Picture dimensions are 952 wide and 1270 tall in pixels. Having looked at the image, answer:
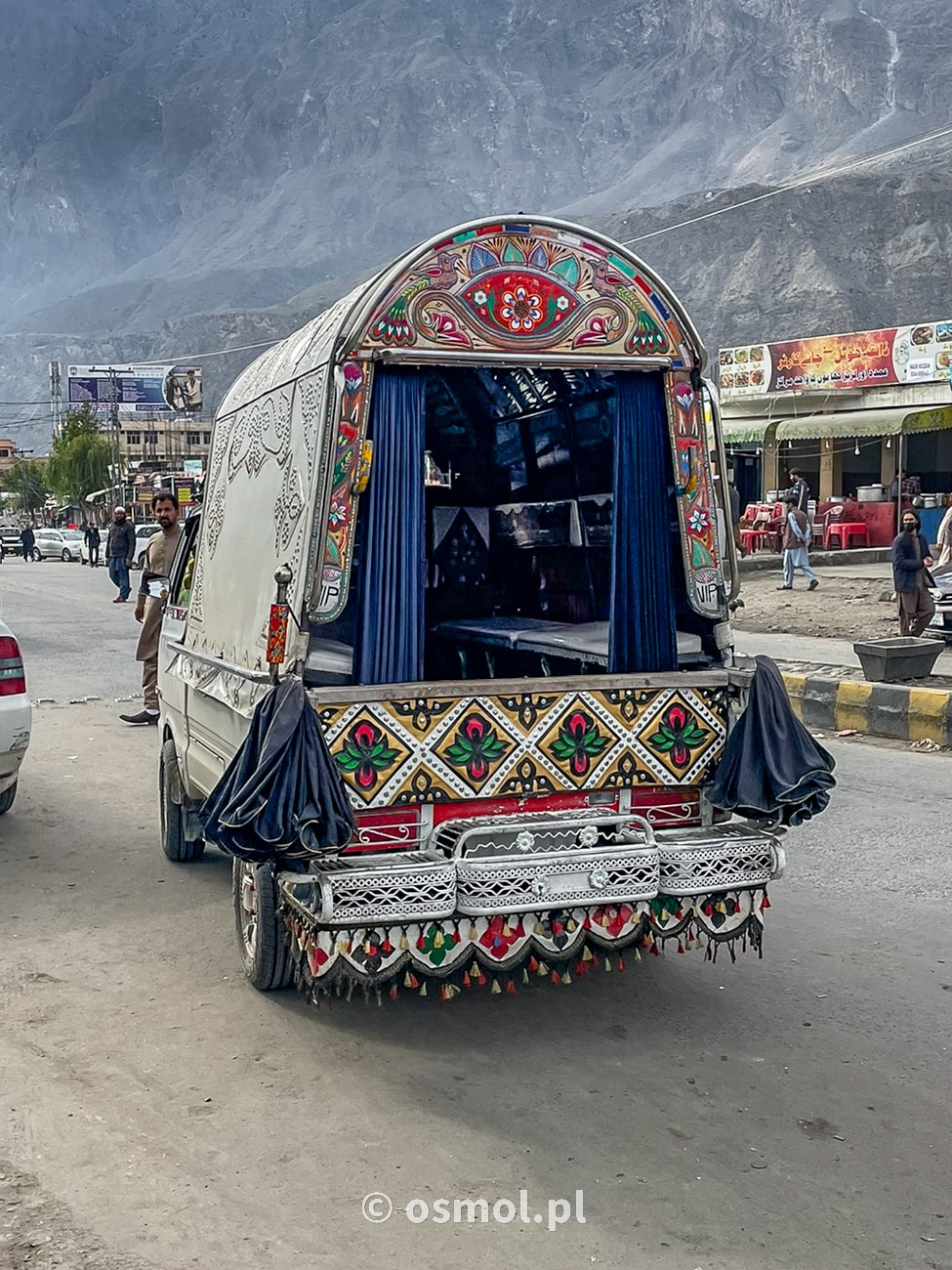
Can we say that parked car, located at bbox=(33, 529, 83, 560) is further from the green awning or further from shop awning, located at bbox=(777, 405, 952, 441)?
the green awning

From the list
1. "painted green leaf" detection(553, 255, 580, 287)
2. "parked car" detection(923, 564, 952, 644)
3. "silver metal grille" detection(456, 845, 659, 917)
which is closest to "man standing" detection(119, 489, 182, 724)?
"painted green leaf" detection(553, 255, 580, 287)

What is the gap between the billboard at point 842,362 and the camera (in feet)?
97.3

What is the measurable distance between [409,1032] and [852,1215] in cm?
174

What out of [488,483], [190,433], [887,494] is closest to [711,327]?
[190,433]

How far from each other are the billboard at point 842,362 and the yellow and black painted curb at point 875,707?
1949cm

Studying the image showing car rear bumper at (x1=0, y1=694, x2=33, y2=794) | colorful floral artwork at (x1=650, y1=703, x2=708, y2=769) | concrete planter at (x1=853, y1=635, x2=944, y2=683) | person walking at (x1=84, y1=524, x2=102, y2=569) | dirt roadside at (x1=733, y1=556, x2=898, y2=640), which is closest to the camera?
colorful floral artwork at (x1=650, y1=703, x2=708, y2=769)

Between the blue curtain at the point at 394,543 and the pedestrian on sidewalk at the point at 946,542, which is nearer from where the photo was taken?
the blue curtain at the point at 394,543

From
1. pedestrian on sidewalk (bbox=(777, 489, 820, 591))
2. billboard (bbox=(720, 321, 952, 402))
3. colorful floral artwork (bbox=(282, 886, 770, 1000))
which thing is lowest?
colorful floral artwork (bbox=(282, 886, 770, 1000))

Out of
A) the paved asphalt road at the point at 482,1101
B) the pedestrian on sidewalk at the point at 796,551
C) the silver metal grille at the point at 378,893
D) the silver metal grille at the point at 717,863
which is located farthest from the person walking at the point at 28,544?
the silver metal grille at the point at 717,863

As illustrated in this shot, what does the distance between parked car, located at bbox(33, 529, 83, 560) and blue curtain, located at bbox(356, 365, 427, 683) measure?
4869cm

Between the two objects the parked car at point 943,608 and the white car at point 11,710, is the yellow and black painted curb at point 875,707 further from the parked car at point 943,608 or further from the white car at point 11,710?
the white car at point 11,710

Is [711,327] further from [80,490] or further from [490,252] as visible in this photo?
[490,252]

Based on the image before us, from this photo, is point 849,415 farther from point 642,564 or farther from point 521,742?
point 521,742

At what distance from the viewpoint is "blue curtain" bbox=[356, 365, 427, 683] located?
4.75 m
